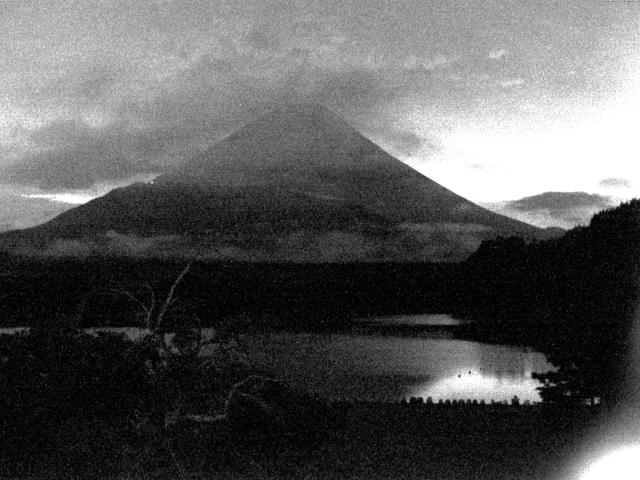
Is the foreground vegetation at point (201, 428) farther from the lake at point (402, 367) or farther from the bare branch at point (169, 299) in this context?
the lake at point (402, 367)

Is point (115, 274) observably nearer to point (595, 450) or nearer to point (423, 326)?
point (595, 450)

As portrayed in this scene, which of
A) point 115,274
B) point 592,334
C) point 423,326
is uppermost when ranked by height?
point 115,274

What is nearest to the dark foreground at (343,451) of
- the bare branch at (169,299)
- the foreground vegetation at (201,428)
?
the foreground vegetation at (201,428)

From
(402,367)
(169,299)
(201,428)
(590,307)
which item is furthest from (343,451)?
(402,367)

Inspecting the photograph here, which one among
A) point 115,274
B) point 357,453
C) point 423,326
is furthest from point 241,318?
point 423,326

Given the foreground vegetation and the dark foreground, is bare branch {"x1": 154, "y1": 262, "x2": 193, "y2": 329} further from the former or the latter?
the dark foreground

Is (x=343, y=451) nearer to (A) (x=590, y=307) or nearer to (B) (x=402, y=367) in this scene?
(A) (x=590, y=307)
